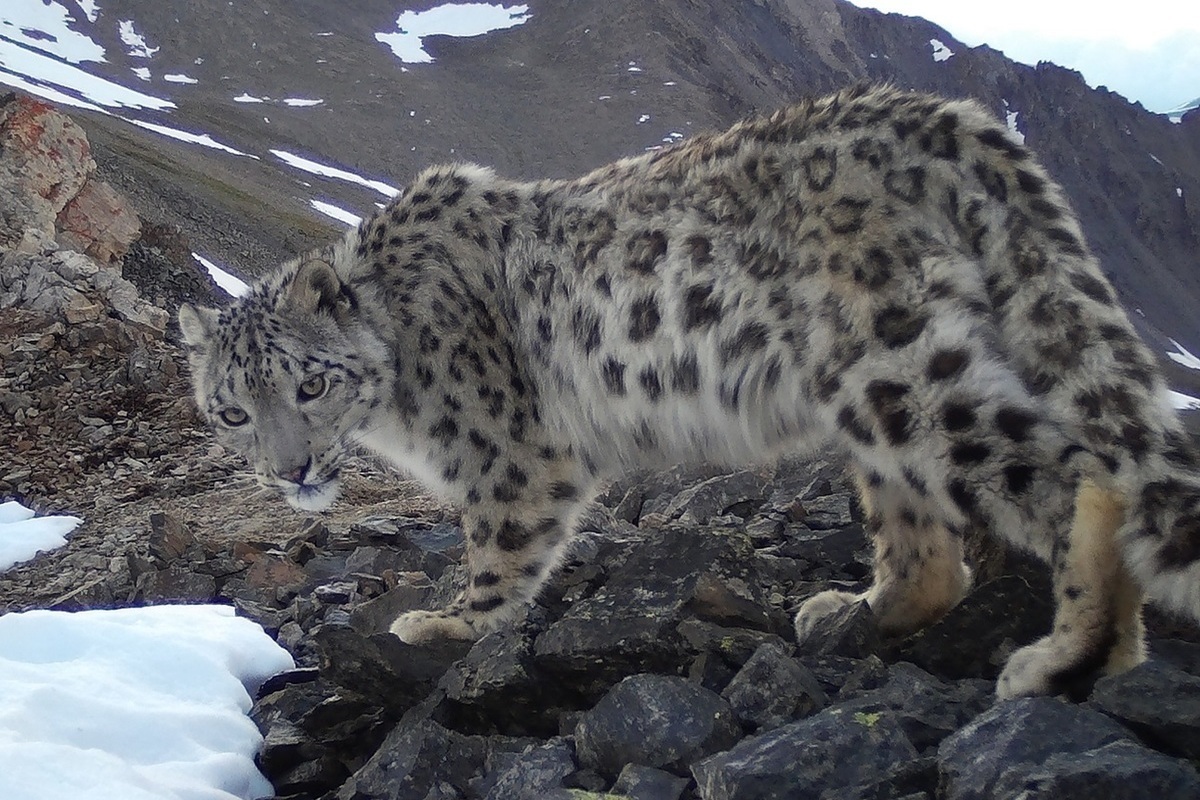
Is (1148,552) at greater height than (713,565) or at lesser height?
greater

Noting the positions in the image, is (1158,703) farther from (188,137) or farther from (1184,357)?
(1184,357)

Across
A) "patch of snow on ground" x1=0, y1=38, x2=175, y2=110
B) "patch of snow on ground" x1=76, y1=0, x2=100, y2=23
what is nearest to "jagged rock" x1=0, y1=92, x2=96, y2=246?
"patch of snow on ground" x1=0, y1=38, x2=175, y2=110

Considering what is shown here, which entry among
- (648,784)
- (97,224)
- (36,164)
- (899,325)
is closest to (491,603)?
(648,784)

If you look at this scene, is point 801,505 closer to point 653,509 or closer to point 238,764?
point 653,509

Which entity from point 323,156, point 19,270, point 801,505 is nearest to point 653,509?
point 801,505

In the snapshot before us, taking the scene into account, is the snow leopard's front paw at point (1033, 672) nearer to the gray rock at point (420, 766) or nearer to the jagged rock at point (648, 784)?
the jagged rock at point (648, 784)

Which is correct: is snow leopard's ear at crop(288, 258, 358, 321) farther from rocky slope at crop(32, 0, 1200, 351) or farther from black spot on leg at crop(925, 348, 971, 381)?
rocky slope at crop(32, 0, 1200, 351)
